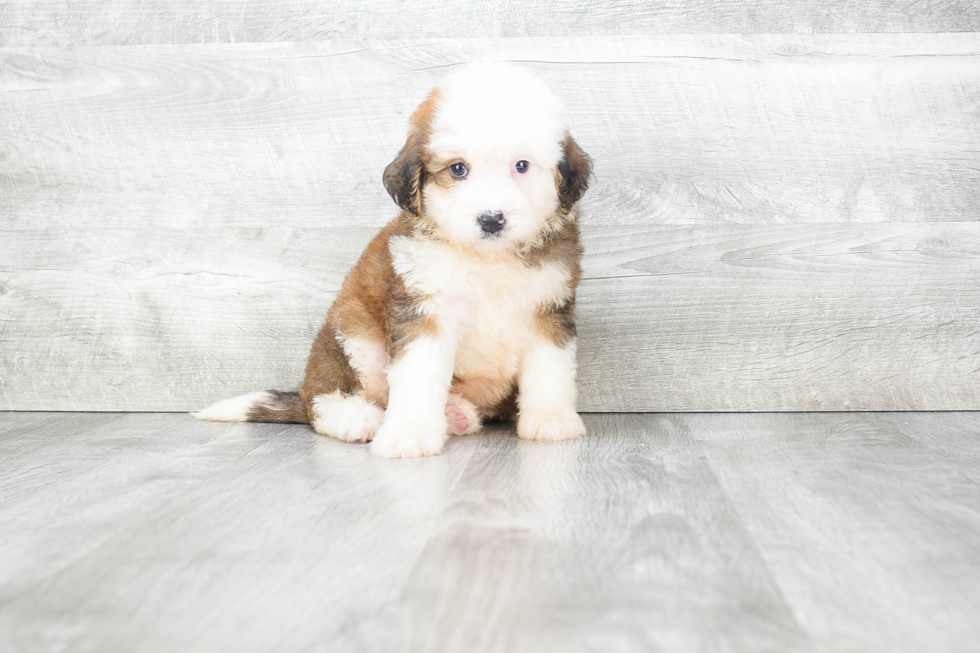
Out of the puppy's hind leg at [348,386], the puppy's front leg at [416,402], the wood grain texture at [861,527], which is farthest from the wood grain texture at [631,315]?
the puppy's front leg at [416,402]

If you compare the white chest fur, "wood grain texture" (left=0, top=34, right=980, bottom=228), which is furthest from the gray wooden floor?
"wood grain texture" (left=0, top=34, right=980, bottom=228)

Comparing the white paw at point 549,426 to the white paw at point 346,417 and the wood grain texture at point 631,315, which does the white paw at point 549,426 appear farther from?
the wood grain texture at point 631,315

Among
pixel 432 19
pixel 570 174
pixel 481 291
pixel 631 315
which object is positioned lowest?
pixel 631 315

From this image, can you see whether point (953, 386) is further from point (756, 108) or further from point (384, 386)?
point (384, 386)

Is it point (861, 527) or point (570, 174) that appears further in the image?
point (570, 174)

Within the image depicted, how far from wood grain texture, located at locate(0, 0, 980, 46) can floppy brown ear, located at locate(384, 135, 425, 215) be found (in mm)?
874

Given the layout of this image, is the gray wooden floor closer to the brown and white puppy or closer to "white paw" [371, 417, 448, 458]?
"white paw" [371, 417, 448, 458]

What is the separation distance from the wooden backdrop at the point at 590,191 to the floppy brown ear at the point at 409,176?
73 cm

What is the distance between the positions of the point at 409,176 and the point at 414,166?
0.03 metres

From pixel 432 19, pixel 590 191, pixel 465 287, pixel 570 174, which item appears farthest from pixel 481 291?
pixel 432 19

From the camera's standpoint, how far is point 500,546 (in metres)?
1.70

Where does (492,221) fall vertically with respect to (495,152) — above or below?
below

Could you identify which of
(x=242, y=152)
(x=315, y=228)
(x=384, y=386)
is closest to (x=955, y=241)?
(x=384, y=386)

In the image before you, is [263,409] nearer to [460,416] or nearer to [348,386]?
[348,386]
